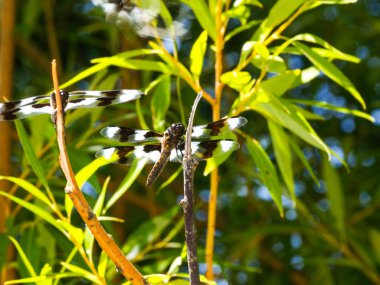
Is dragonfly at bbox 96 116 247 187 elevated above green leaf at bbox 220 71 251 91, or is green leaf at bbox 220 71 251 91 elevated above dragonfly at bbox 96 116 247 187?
dragonfly at bbox 96 116 247 187

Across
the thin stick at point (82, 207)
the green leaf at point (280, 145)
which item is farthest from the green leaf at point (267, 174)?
the thin stick at point (82, 207)

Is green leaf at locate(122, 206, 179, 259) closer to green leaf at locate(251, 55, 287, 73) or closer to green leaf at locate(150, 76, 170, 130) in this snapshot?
green leaf at locate(150, 76, 170, 130)

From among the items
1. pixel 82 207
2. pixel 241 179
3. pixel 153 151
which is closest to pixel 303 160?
pixel 153 151

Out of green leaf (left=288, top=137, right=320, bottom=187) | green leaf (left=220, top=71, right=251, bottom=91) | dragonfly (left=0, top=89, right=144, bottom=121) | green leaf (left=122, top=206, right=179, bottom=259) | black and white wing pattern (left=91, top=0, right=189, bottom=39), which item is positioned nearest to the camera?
dragonfly (left=0, top=89, right=144, bottom=121)

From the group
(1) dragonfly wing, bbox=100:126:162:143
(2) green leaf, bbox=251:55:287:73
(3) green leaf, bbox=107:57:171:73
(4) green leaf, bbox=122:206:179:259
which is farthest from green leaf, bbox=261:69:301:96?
(4) green leaf, bbox=122:206:179:259

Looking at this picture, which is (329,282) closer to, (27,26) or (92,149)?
(92,149)

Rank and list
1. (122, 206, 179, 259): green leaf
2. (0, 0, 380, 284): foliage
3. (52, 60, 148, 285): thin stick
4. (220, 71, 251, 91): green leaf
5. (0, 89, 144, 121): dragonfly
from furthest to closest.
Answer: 1. (0, 0, 380, 284): foliage
2. (122, 206, 179, 259): green leaf
3. (220, 71, 251, 91): green leaf
4. (0, 89, 144, 121): dragonfly
5. (52, 60, 148, 285): thin stick

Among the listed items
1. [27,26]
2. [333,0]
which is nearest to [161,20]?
[333,0]
